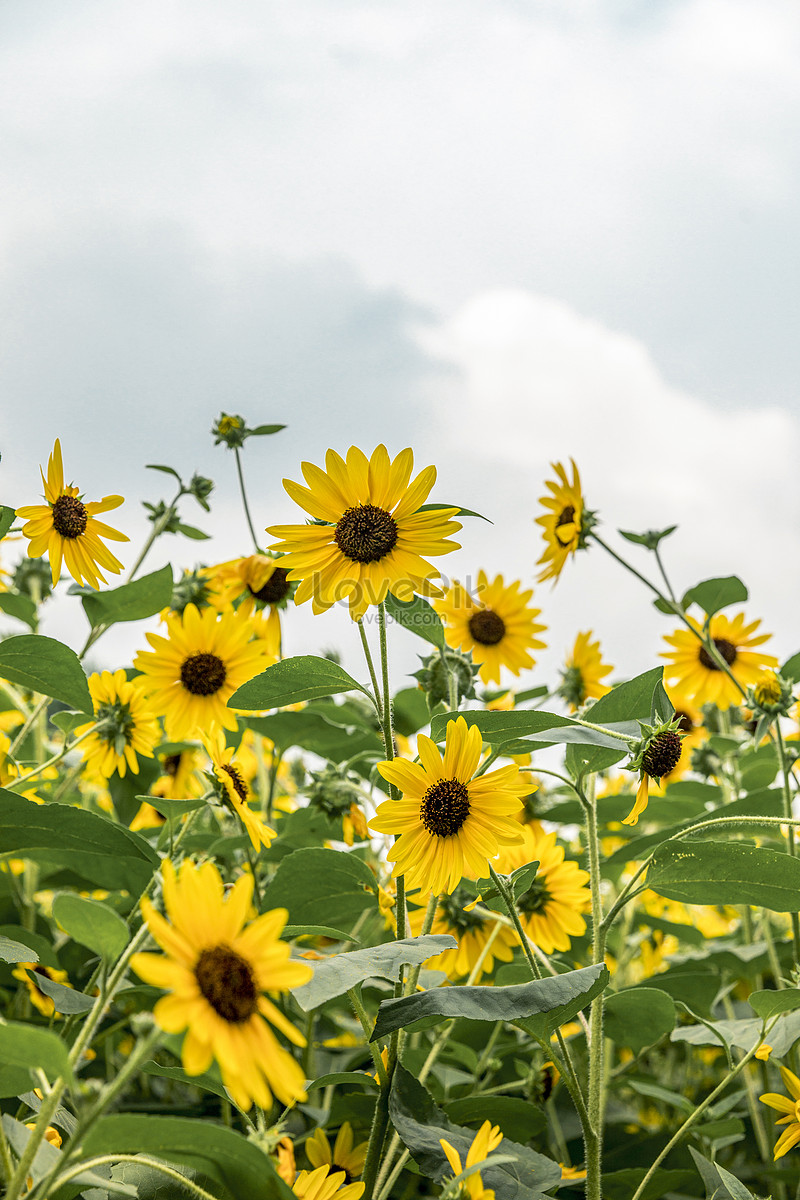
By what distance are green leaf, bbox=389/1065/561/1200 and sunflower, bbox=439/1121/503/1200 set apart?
0.01m

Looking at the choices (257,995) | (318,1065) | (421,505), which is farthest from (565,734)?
(318,1065)

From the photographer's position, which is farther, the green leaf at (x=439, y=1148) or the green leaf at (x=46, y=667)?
the green leaf at (x=46, y=667)

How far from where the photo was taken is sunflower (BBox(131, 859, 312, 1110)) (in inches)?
20.9

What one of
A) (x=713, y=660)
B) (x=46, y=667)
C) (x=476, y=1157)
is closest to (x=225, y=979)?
(x=476, y=1157)

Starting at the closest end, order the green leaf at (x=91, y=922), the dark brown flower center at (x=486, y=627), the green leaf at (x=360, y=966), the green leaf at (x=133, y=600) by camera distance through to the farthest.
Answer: the green leaf at (x=91, y=922)
the green leaf at (x=360, y=966)
the green leaf at (x=133, y=600)
the dark brown flower center at (x=486, y=627)

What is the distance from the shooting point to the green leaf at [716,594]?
1.56 m

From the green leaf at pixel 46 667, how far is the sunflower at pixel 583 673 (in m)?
1.04

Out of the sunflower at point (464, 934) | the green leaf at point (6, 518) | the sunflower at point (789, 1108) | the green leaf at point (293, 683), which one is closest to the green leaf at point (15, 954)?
the green leaf at point (293, 683)

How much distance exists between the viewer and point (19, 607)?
1.42m

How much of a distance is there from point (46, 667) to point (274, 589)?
619 millimetres

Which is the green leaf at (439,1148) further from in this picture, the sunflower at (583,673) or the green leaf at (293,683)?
the sunflower at (583,673)

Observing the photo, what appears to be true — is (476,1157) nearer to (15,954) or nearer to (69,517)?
(15,954)

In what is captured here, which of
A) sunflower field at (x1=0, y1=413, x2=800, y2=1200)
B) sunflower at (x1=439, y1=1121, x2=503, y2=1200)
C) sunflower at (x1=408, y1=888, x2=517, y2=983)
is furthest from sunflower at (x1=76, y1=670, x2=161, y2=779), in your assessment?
sunflower at (x1=439, y1=1121, x2=503, y2=1200)

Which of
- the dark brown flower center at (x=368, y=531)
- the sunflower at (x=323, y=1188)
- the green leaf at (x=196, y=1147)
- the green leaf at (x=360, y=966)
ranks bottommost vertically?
the green leaf at (x=196, y=1147)
